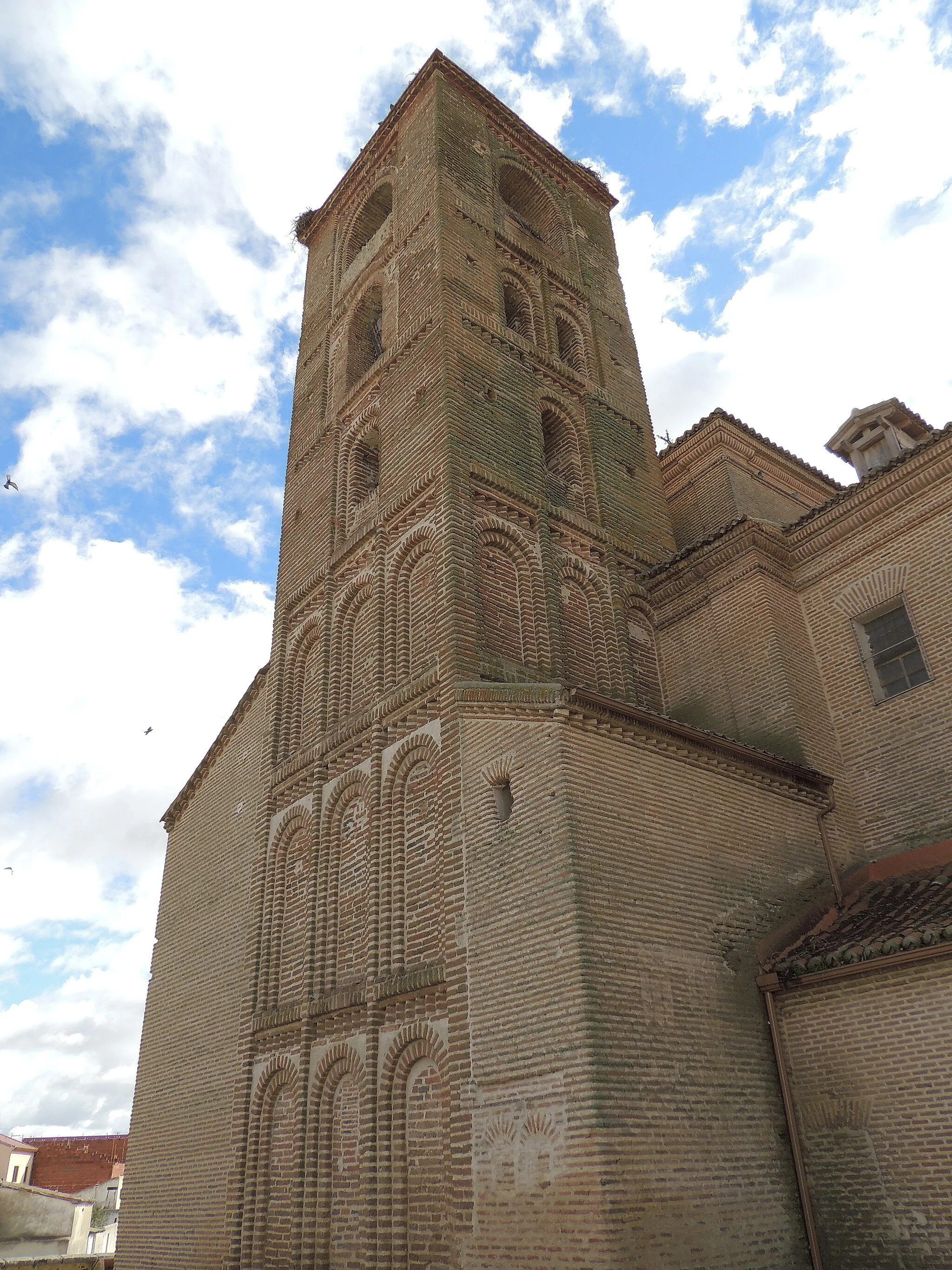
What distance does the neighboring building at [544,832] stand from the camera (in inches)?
309

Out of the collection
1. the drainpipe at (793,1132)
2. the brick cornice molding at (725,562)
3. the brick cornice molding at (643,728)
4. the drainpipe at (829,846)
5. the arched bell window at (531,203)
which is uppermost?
the arched bell window at (531,203)

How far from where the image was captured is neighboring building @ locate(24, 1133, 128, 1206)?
124 feet

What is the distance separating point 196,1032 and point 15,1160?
1207 inches

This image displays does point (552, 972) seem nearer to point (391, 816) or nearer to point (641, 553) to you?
point (391, 816)

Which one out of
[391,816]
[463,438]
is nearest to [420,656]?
[391,816]

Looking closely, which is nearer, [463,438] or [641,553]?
[463,438]

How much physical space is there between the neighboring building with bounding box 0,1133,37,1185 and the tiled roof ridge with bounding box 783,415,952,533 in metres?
36.2

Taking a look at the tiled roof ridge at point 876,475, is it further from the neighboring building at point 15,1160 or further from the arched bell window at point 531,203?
the neighboring building at point 15,1160

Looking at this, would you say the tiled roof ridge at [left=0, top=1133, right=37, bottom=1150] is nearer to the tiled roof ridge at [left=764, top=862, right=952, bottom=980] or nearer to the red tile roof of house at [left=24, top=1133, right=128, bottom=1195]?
the red tile roof of house at [left=24, top=1133, right=128, bottom=1195]

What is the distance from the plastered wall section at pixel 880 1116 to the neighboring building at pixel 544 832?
0.09 feet

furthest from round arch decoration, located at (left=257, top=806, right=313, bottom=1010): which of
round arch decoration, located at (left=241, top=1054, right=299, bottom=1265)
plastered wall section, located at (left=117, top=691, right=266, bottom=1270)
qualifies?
round arch decoration, located at (left=241, top=1054, right=299, bottom=1265)

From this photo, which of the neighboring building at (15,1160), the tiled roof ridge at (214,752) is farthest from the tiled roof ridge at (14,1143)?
the tiled roof ridge at (214,752)

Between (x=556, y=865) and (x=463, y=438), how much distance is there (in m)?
6.28

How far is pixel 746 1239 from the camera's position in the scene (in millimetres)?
7621
